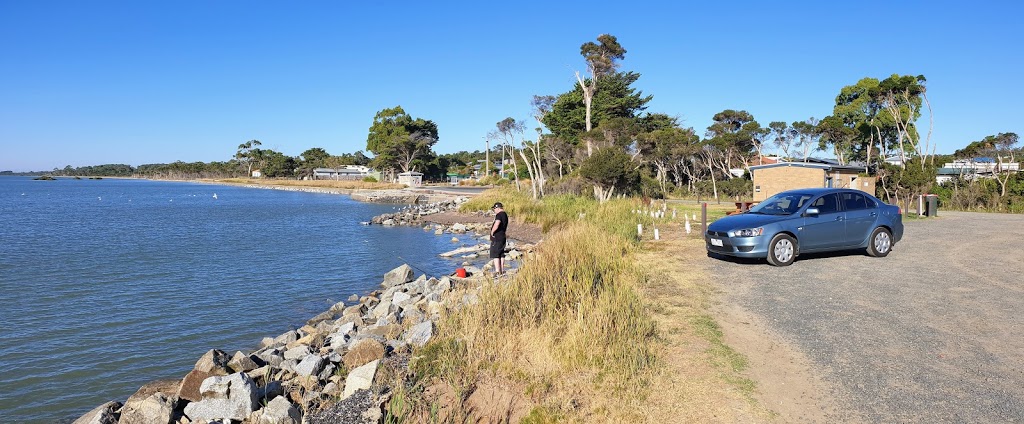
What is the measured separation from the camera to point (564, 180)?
4431cm

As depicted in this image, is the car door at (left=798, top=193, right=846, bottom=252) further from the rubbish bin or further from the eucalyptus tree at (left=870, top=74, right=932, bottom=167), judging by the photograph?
the eucalyptus tree at (left=870, top=74, right=932, bottom=167)

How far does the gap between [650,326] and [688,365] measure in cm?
107

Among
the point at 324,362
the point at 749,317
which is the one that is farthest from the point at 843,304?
the point at 324,362

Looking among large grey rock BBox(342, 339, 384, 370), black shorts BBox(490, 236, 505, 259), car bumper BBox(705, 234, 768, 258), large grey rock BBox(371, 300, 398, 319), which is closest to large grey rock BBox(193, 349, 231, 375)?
large grey rock BBox(342, 339, 384, 370)

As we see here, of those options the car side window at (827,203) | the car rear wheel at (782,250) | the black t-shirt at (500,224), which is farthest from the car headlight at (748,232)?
the black t-shirt at (500,224)

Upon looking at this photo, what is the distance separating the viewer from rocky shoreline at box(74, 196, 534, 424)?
243 inches

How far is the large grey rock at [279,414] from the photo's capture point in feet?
20.0

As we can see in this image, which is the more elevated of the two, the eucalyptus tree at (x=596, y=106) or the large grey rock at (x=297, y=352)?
the eucalyptus tree at (x=596, y=106)

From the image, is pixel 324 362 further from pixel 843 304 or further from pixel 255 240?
pixel 255 240

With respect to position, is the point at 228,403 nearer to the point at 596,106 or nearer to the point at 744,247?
the point at 744,247

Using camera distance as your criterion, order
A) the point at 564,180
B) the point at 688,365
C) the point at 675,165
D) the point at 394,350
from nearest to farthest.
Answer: the point at 688,365 → the point at 394,350 → the point at 564,180 → the point at 675,165

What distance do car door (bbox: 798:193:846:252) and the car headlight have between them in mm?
903

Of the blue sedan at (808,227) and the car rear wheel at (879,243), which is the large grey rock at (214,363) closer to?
the blue sedan at (808,227)

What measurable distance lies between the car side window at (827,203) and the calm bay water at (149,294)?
1109 cm
